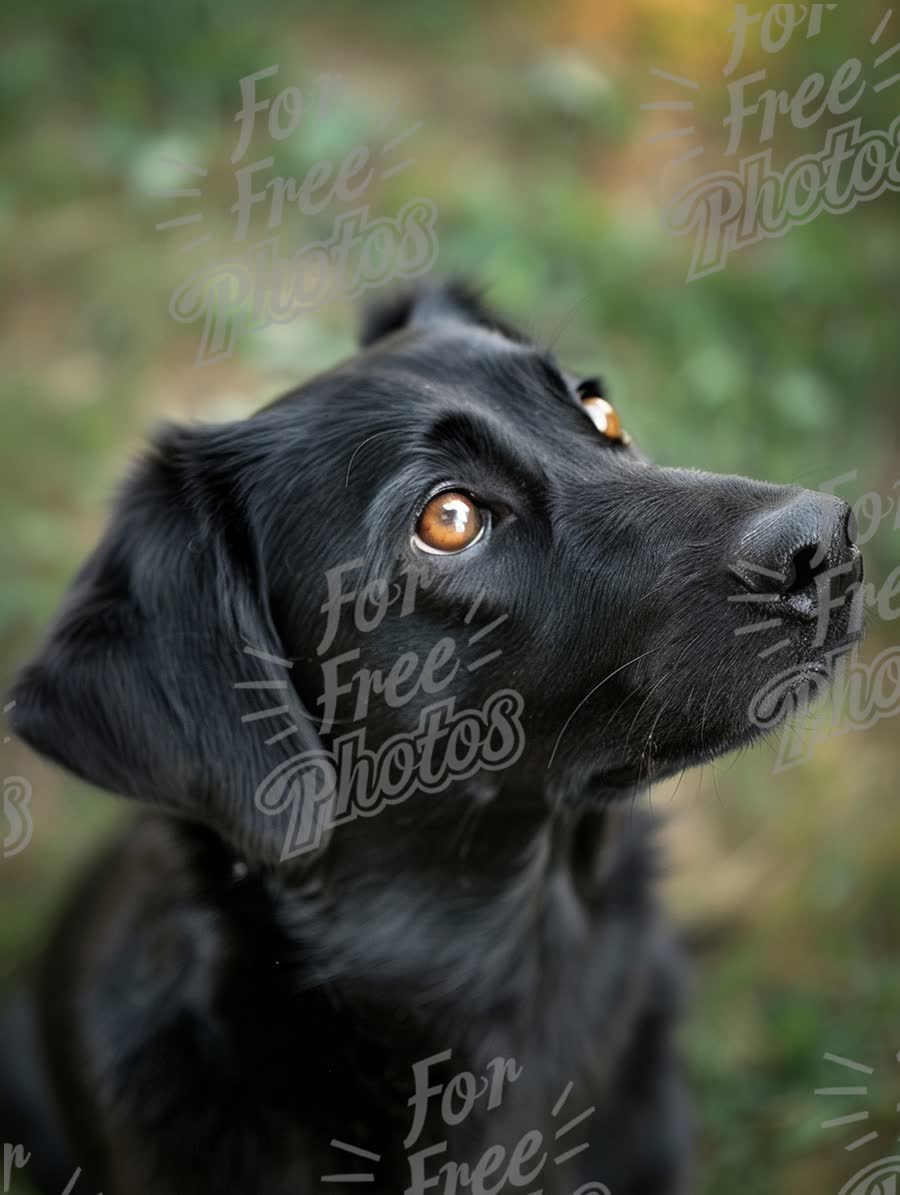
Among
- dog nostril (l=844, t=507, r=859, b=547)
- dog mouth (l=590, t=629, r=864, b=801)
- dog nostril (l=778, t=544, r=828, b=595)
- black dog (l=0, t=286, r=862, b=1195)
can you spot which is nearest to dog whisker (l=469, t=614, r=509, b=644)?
black dog (l=0, t=286, r=862, b=1195)

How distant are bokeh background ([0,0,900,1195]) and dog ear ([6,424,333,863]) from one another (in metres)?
1.61

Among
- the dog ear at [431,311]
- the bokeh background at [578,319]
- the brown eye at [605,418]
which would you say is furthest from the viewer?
the bokeh background at [578,319]

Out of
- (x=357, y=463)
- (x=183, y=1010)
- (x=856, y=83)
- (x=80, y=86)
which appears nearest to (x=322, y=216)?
(x=80, y=86)

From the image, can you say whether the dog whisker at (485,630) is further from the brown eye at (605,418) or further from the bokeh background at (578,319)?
the bokeh background at (578,319)

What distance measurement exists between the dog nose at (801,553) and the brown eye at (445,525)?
46 centimetres

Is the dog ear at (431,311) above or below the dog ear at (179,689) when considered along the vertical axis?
above

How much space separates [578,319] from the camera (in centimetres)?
460

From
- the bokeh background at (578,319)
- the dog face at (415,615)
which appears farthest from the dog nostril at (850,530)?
the bokeh background at (578,319)

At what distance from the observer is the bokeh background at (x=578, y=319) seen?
3381 millimetres

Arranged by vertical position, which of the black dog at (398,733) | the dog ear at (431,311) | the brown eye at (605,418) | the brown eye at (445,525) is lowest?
the black dog at (398,733)

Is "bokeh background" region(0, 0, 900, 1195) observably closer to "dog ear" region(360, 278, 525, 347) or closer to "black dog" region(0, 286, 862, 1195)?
"dog ear" region(360, 278, 525, 347)

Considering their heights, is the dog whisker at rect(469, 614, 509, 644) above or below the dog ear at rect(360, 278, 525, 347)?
below

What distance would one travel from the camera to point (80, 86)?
536 centimetres

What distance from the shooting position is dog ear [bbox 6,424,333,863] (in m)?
2.01
